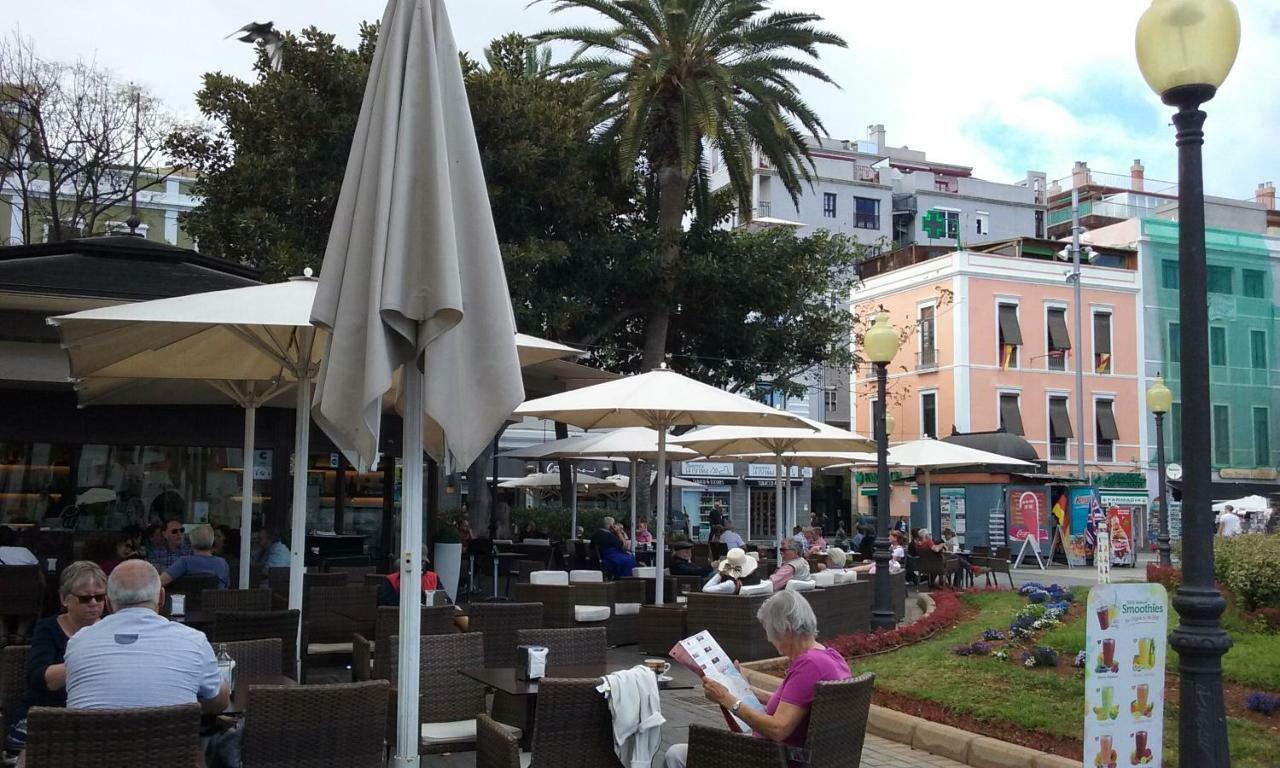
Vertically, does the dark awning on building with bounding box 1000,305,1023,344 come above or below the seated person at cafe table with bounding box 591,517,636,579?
above

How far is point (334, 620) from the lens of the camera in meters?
9.24

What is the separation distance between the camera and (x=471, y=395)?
4.98 metres

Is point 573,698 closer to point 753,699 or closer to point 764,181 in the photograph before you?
point 753,699

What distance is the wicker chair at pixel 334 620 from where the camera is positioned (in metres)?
9.12

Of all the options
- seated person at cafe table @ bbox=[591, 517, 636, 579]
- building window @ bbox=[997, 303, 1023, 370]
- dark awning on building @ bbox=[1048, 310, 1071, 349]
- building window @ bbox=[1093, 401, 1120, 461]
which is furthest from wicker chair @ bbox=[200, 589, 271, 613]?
building window @ bbox=[1093, 401, 1120, 461]

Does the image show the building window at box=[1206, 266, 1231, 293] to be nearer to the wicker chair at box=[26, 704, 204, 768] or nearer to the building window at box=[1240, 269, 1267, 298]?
the building window at box=[1240, 269, 1267, 298]

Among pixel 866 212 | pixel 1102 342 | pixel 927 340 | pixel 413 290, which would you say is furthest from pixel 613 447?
pixel 866 212

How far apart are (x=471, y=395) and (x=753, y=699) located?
78.1 inches

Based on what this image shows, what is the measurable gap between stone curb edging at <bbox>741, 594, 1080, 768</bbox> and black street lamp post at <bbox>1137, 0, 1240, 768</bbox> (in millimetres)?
2085

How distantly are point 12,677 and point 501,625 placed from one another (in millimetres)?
3338

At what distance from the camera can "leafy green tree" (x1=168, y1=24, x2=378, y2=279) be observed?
65.9 feet

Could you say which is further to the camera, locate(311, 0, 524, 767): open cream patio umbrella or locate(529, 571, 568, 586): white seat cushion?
locate(529, 571, 568, 586): white seat cushion

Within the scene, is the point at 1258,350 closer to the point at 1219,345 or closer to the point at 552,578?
the point at 1219,345

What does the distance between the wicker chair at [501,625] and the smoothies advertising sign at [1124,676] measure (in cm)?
401
